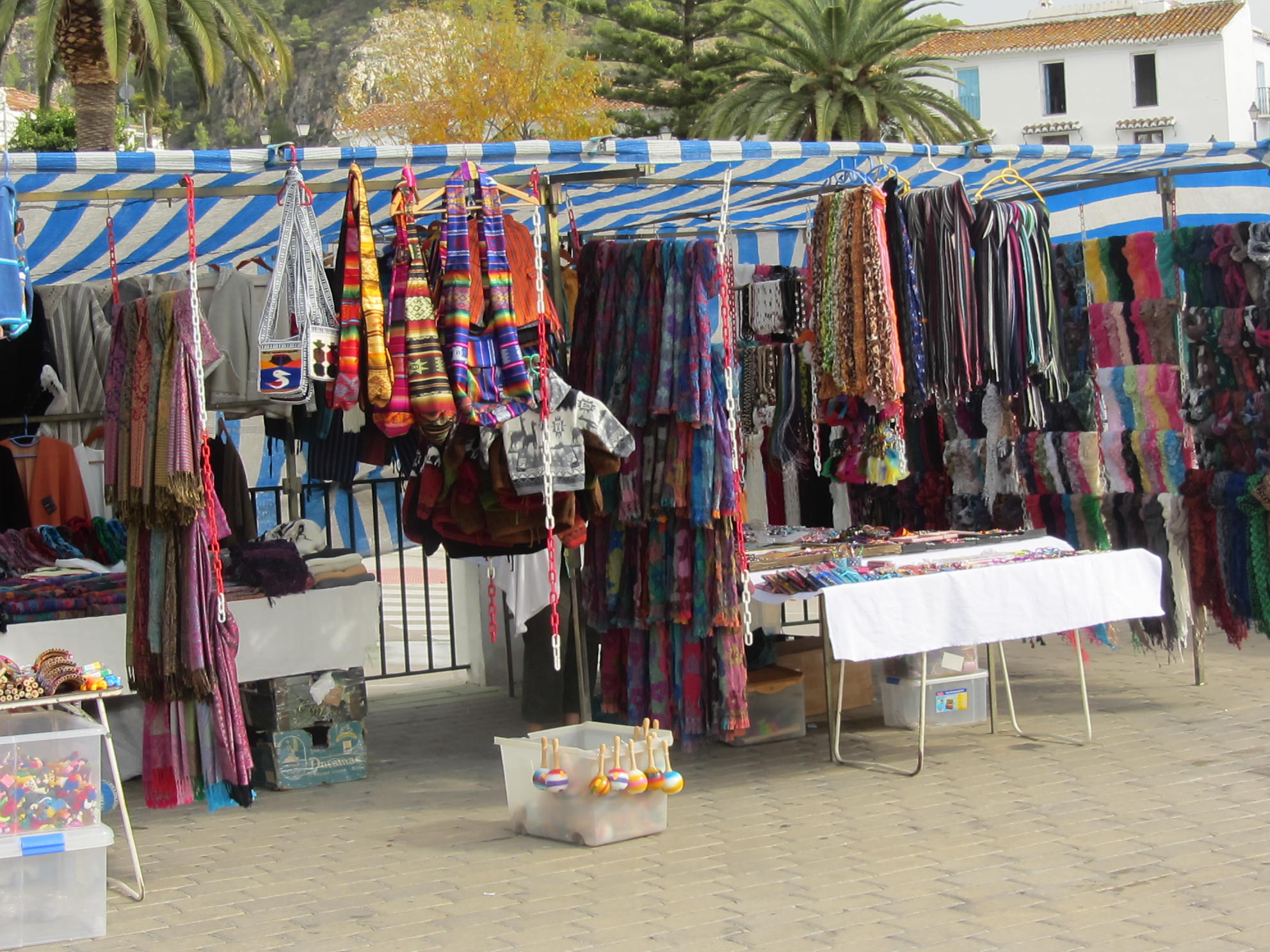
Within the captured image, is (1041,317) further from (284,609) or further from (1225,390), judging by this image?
(284,609)

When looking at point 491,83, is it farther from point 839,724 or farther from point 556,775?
point 556,775

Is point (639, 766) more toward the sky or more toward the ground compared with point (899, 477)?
more toward the ground

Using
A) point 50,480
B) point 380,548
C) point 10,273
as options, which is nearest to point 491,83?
point 380,548

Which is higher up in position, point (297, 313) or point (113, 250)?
point (113, 250)

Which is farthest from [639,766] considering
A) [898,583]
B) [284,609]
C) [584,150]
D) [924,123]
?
[924,123]

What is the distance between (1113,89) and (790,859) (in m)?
45.1

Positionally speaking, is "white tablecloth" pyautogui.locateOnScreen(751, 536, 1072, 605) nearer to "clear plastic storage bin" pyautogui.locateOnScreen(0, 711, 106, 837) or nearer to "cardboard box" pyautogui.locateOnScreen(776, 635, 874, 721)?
"cardboard box" pyautogui.locateOnScreen(776, 635, 874, 721)

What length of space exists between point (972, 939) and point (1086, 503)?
140 inches

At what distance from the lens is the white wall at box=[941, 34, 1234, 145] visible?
1753 inches

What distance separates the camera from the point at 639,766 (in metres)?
4.85

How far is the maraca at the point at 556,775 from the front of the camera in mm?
4750

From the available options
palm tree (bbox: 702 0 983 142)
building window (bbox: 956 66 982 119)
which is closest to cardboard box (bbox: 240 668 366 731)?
palm tree (bbox: 702 0 983 142)

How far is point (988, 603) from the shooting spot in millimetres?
5523

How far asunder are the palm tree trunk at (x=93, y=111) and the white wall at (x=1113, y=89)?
106ft
